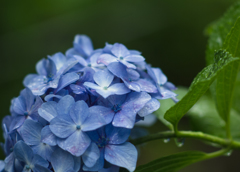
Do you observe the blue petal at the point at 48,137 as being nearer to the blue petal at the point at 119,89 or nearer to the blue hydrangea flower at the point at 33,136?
the blue hydrangea flower at the point at 33,136

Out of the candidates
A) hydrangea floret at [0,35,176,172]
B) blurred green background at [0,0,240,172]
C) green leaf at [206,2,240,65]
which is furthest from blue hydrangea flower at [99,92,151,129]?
blurred green background at [0,0,240,172]

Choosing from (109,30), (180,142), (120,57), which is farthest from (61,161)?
(109,30)

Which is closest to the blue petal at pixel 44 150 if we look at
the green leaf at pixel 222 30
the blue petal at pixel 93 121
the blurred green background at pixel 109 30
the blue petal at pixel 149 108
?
the blue petal at pixel 93 121

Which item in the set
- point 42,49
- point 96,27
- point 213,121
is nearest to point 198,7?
point 96,27

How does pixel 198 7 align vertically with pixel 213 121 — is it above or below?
above

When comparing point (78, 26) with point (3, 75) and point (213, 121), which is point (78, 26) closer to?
point (3, 75)

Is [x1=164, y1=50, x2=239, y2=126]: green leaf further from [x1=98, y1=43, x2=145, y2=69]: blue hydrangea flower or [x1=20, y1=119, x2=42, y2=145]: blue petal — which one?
[x1=20, y1=119, x2=42, y2=145]: blue petal
